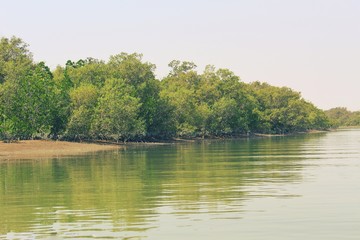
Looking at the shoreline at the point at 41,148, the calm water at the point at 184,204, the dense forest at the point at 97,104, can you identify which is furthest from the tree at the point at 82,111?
the calm water at the point at 184,204

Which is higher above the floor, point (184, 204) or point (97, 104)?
point (97, 104)

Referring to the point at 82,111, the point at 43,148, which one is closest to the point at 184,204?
the point at 43,148

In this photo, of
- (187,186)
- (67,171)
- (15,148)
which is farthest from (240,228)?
(15,148)

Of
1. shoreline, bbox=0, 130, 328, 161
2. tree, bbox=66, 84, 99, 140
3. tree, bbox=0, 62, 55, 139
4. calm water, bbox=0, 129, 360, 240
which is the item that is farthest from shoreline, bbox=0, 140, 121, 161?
calm water, bbox=0, 129, 360, 240

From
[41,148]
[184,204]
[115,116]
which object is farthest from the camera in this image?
[115,116]

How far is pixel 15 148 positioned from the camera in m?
89.1

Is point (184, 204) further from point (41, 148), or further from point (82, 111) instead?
point (82, 111)

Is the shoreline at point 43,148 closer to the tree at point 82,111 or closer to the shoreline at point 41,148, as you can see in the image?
the shoreline at point 41,148

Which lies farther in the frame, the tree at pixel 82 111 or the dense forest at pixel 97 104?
the tree at pixel 82 111

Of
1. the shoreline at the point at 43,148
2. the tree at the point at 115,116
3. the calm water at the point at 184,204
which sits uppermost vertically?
the tree at the point at 115,116

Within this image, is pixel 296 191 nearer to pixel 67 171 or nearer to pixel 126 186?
pixel 126 186

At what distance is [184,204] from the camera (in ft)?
95.7

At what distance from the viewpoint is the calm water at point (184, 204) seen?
881 inches

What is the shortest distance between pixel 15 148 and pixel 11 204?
5962 centimetres
